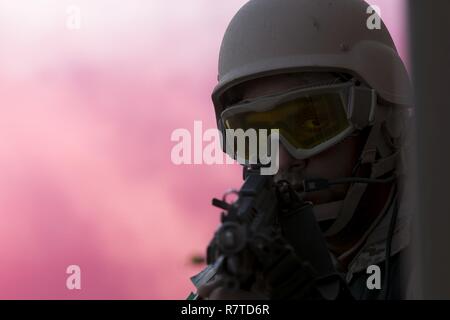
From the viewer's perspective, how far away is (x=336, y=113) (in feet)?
11.1

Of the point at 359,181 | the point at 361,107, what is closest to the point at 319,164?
the point at 359,181

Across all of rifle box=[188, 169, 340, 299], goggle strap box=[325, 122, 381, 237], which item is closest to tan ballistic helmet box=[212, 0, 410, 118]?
goggle strap box=[325, 122, 381, 237]

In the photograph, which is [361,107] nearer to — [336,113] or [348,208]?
[336,113]

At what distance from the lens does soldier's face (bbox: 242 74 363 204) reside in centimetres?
334

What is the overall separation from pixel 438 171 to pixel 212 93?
8.08 ft

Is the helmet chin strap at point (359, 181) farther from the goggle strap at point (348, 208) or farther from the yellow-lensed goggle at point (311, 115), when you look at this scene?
the yellow-lensed goggle at point (311, 115)

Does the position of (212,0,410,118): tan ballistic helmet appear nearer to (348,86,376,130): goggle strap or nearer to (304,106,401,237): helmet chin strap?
(348,86,376,130): goggle strap

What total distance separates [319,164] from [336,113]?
0.75 ft

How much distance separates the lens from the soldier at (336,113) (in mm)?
3318

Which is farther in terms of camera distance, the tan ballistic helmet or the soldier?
the tan ballistic helmet

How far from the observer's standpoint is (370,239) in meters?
3.37
